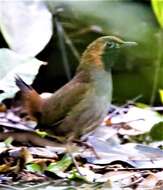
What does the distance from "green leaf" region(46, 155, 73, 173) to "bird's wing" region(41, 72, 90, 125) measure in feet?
0.98

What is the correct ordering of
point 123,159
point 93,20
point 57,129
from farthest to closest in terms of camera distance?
point 93,20, point 57,129, point 123,159

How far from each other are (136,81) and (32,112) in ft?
6.51

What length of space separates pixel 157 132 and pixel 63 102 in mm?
1124

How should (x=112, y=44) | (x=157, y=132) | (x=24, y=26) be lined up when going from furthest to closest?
1. (x=157, y=132)
2. (x=24, y=26)
3. (x=112, y=44)

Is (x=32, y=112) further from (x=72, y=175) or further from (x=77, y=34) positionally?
(x=77, y=34)

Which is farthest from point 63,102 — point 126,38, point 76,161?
point 126,38

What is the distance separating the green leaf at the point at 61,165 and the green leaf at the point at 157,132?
121cm

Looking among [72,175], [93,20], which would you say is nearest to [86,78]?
[72,175]

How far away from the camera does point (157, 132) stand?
197 inches

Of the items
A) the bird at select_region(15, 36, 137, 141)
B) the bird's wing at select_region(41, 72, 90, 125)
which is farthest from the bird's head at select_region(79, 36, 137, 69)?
the bird's wing at select_region(41, 72, 90, 125)

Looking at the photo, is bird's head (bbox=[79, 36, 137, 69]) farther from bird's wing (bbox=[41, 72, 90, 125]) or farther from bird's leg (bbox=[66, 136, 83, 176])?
bird's leg (bbox=[66, 136, 83, 176])

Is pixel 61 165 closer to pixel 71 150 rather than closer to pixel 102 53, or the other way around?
pixel 71 150

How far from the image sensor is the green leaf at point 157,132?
495 cm

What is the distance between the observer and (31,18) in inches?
194
